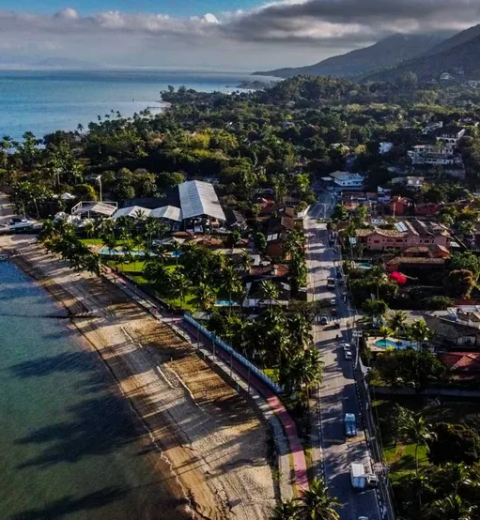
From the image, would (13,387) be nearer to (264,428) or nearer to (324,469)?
(264,428)

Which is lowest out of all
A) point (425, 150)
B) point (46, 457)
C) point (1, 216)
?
point (46, 457)

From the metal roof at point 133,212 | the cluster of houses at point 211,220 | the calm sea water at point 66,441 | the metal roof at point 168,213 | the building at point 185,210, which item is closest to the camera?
the calm sea water at point 66,441

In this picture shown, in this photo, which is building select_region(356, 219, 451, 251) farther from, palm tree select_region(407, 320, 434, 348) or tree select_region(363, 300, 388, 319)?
palm tree select_region(407, 320, 434, 348)

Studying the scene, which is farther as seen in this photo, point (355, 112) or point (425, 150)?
point (355, 112)

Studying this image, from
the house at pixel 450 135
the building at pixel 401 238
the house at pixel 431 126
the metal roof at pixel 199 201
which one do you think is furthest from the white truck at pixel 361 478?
the house at pixel 431 126

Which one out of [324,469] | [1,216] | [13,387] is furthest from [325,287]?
[1,216]

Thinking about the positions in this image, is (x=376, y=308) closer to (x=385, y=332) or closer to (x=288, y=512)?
(x=385, y=332)

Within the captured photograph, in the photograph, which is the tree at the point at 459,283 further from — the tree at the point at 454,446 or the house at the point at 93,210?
the house at the point at 93,210
